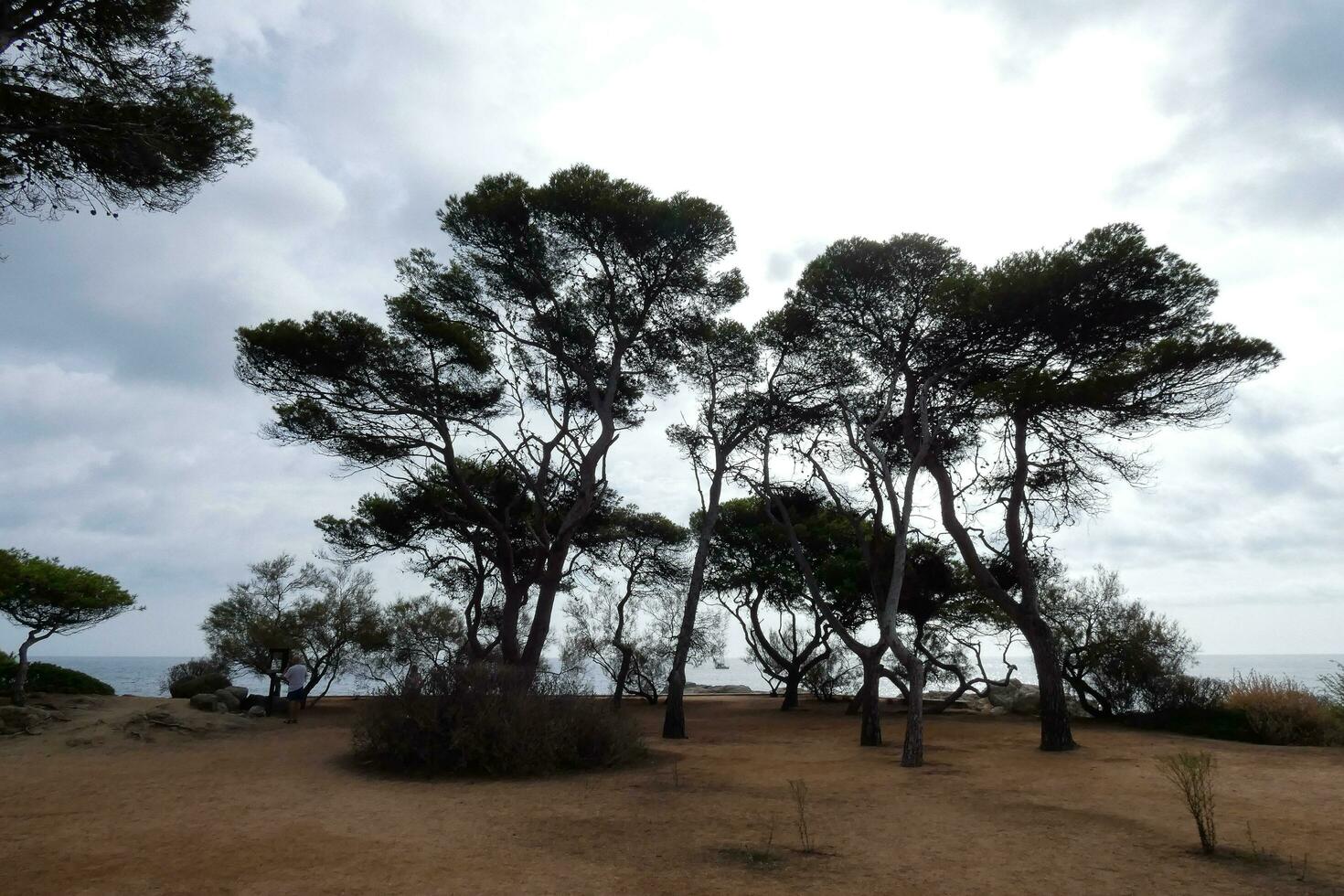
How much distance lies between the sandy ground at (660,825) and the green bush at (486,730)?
0.47m

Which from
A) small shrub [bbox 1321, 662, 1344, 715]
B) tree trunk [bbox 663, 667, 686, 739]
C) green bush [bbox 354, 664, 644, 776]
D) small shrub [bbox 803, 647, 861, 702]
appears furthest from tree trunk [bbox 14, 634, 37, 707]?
small shrub [bbox 1321, 662, 1344, 715]

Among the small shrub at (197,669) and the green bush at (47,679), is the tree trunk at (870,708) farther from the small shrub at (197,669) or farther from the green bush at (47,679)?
the small shrub at (197,669)

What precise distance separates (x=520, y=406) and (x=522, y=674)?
24.1 ft

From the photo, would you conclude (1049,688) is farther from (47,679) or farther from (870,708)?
(47,679)

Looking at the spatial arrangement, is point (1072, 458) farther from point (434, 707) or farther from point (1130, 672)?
point (434, 707)

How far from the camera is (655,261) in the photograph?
16875 mm

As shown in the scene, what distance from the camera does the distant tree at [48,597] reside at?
51.5ft

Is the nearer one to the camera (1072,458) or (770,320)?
(1072,458)

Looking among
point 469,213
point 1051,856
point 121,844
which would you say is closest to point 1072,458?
point 1051,856

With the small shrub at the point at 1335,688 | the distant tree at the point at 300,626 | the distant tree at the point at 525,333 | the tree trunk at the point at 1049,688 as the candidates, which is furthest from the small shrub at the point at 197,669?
the small shrub at the point at 1335,688

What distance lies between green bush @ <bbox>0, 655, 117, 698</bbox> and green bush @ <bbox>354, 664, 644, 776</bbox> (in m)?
11.5

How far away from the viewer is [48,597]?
16.4m

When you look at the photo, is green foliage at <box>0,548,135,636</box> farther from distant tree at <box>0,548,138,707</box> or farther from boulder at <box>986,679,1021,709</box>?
boulder at <box>986,679,1021,709</box>

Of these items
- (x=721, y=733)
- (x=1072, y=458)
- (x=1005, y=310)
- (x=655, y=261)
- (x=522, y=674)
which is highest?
(x=655, y=261)
